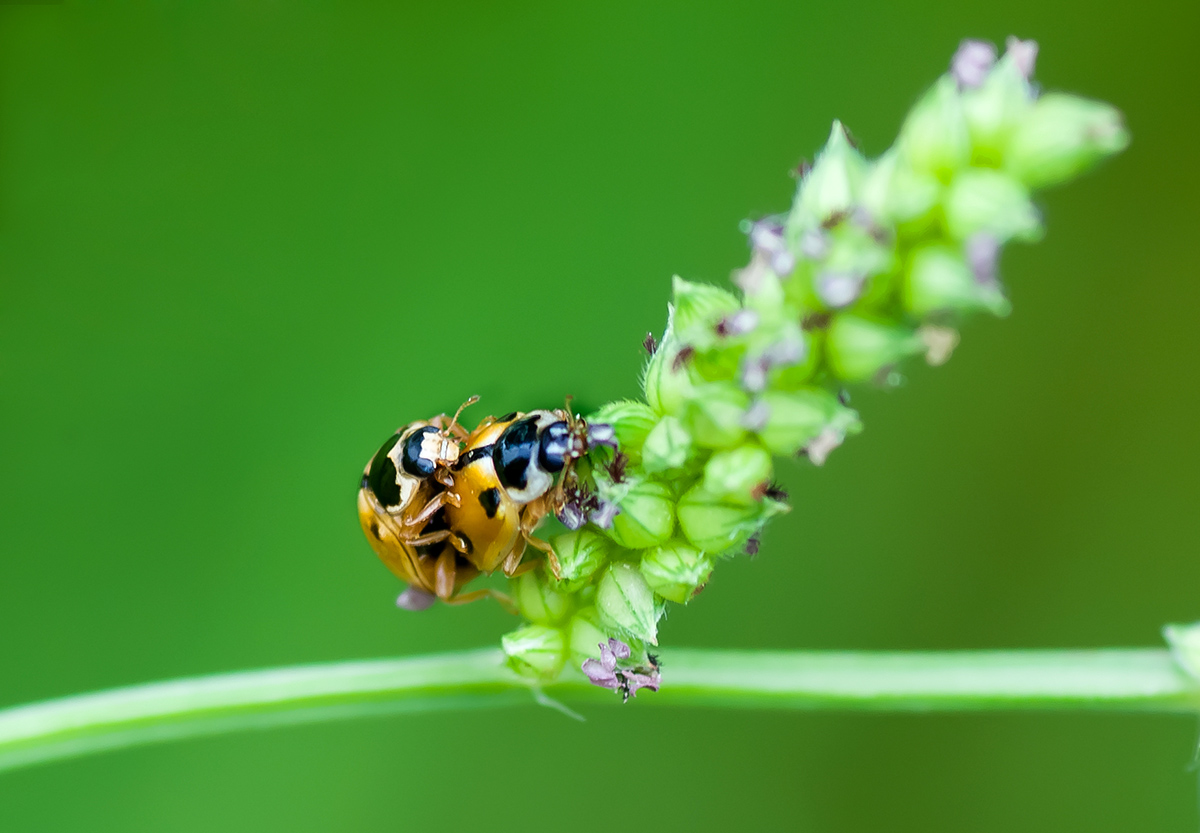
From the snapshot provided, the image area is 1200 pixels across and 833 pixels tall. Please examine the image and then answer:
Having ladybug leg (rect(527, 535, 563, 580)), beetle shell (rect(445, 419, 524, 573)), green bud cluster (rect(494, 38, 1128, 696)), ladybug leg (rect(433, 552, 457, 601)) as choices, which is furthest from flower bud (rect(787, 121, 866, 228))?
ladybug leg (rect(433, 552, 457, 601))

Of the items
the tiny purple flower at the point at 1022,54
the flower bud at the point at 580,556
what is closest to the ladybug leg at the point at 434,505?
the flower bud at the point at 580,556

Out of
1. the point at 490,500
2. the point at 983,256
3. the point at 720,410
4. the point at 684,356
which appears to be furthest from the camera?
the point at 490,500

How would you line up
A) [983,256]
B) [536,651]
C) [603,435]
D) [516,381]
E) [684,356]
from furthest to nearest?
1. [516,381]
2. [536,651]
3. [603,435]
4. [684,356]
5. [983,256]

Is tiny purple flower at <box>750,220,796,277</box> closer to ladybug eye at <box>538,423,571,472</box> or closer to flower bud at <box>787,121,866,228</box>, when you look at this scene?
flower bud at <box>787,121,866,228</box>

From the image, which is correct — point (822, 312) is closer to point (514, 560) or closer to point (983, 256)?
point (983, 256)

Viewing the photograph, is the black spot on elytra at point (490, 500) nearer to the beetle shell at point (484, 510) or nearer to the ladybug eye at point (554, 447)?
the beetle shell at point (484, 510)

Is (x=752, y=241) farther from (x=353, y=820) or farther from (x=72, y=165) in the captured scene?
(x=72, y=165)

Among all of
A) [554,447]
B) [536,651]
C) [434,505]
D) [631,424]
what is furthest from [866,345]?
[434,505]
